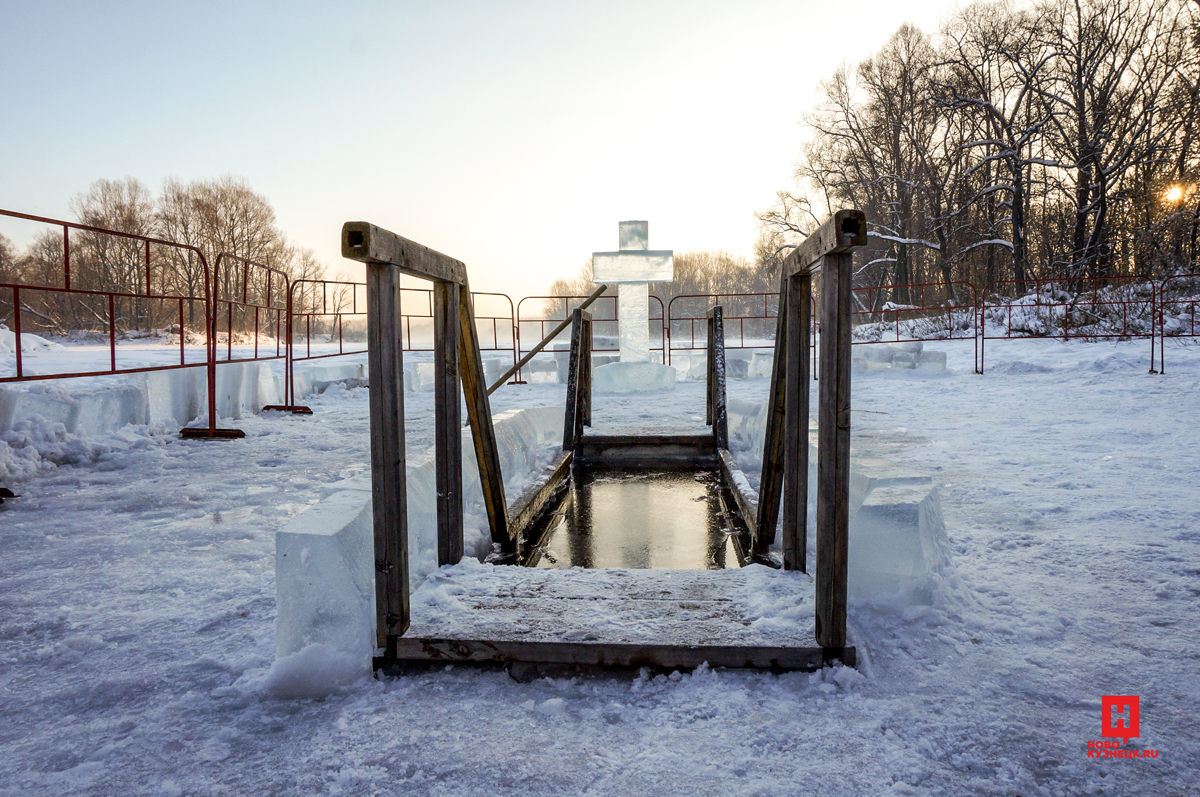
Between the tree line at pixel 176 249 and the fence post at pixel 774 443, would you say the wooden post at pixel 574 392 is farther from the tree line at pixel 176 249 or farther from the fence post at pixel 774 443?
the tree line at pixel 176 249

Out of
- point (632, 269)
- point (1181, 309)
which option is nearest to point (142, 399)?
point (632, 269)

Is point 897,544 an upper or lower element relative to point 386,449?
lower

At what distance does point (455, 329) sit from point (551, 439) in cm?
422

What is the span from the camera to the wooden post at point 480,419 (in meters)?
2.73

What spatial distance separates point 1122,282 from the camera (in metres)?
17.0

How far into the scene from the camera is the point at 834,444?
6.17 ft

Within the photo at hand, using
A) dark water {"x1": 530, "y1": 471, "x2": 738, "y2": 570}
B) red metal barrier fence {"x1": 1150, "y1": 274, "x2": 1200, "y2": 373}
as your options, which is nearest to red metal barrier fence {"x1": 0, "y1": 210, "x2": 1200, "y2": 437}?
red metal barrier fence {"x1": 1150, "y1": 274, "x2": 1200, "y2": 373}

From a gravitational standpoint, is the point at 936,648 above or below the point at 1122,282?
below

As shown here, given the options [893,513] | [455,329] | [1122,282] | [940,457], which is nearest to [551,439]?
[940,457]

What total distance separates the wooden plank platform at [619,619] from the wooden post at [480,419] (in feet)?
2.01

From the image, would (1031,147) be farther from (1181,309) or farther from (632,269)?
(632,269)

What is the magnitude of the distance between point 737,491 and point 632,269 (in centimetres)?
718

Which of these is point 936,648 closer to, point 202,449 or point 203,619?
point 203,619

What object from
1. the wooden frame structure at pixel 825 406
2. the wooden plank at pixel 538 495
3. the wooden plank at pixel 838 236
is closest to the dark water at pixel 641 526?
the wooden plank at pixel 538 495
